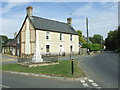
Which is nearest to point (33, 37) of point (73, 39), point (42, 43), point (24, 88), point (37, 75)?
point (42, 43)

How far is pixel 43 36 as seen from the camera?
31.9 m

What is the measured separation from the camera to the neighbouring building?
31.2m

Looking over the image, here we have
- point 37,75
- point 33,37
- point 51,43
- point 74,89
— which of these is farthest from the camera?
point 51,43

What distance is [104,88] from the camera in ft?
22.1

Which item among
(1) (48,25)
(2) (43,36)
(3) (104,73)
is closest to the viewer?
(3) (104,73)

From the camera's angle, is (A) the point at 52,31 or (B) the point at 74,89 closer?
(B) the point at 74,89

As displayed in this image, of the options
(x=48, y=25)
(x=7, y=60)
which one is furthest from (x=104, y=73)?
(x=48, y=25)

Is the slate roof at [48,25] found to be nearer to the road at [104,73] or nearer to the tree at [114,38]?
the road at [104,73]

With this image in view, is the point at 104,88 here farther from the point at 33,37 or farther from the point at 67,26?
the point at 67,26

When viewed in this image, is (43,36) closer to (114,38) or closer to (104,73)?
(104,73)

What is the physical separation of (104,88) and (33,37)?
25675mm

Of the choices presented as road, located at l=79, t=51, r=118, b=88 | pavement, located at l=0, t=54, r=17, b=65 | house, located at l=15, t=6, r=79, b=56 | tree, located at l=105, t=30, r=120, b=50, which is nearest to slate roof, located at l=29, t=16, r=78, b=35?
house, located at l=15, t=6, r=79, b=56

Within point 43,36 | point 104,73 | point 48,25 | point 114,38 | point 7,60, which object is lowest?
point 7,60

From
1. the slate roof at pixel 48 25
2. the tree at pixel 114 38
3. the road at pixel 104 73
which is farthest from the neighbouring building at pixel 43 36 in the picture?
the tree at pixel 114 38
